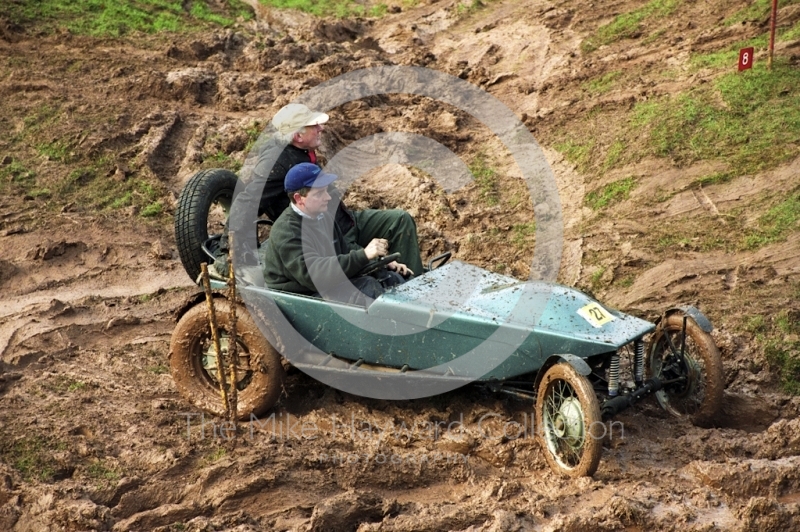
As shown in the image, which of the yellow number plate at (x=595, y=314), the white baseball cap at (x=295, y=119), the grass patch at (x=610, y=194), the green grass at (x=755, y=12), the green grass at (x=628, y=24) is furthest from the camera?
the green grass at (x=628, y=24)

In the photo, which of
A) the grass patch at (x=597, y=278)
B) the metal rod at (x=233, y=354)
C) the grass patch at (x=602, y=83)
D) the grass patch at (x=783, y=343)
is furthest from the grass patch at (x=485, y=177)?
the metal rod at (x=233, y=354)

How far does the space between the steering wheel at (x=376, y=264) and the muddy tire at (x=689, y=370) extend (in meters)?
1.95

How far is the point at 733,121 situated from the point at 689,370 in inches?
185

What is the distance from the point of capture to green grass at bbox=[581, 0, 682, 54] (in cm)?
1297

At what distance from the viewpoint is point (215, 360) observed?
22.2 ft

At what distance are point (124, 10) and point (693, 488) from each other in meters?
12.7

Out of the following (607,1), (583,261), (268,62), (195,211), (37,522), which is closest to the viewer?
(37,522)

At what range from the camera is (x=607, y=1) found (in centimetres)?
1422

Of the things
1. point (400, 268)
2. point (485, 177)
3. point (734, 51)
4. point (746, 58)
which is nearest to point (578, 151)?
point (485, 177)

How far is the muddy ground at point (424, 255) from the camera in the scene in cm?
536

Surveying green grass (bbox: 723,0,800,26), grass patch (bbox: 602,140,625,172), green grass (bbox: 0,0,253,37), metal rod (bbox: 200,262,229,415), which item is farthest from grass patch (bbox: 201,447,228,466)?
green grass (bbox: 0,0,253,37)

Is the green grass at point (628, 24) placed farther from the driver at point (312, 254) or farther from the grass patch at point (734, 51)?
the driver at point (312, 254)

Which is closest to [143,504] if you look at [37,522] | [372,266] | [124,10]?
[37,522]

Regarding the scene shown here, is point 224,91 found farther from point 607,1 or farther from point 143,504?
point 143,504
